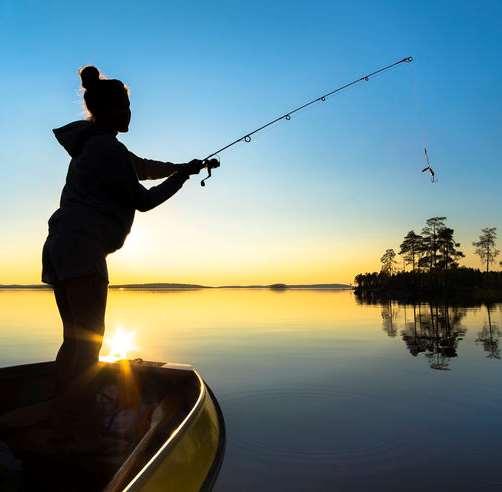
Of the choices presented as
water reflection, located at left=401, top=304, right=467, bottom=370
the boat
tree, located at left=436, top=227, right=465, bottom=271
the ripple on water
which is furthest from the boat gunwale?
tree, located at left=436, top=227, right=465, bottom=271

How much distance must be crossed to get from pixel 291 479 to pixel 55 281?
445 cm

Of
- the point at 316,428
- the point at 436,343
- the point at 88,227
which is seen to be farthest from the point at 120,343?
the point at 88,227

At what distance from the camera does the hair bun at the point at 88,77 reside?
3275 millimetres

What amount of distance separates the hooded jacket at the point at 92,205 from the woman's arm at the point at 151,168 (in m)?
0.83

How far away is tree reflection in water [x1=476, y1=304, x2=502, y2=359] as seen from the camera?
1692 centimetres

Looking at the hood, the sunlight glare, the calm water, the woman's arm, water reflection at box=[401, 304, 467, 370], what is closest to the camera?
the hood

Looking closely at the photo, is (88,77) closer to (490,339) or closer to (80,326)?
(80,326)

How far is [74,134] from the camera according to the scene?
3.28m

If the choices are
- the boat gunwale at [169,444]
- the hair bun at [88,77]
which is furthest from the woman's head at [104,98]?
the boat gunwale at [169,444]

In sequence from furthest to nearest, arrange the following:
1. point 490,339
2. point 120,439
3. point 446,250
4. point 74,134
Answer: point 446,250, point 490,339, point 120,439, point 74,134

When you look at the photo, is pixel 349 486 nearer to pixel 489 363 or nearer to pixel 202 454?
pixel 202 454

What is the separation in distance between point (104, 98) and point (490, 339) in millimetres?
22141

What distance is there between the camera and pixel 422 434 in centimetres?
752

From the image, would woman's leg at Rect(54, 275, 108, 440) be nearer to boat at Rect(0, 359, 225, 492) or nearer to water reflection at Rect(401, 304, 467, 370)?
boat at Rect(0, 359, 225, 492)
